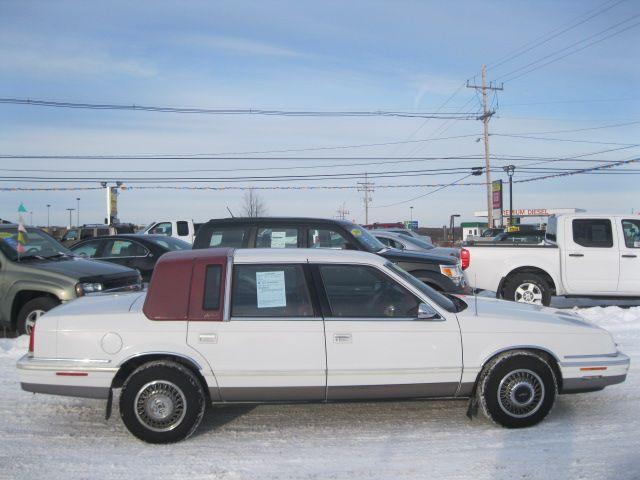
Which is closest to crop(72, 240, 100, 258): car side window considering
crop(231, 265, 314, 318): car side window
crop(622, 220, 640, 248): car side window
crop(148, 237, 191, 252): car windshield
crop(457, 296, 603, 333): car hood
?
crop(148, 237, 191, 252): car windshield

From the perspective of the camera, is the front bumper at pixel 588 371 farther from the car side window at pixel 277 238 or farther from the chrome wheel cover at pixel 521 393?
the car side window at pixel 277 238

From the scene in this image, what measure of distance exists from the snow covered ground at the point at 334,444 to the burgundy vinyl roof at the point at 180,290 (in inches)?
40.1

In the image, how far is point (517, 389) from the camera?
4797 millimetres

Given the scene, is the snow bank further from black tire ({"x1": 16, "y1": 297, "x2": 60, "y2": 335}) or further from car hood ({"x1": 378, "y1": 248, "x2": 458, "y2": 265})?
car hood ({"x1": 378, "y1": 248, "x2": 458, "y2": 265})

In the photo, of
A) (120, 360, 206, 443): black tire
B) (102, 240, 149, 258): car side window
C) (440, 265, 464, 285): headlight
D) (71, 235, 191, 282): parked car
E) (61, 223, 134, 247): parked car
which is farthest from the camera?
(61, 223, 134, 247): parked car

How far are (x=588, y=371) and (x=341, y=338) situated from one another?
2.06 m

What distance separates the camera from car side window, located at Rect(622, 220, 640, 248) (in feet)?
34.2

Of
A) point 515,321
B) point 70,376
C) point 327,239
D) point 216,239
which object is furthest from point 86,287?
point 515,321

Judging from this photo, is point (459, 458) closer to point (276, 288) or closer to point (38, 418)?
point (276, 288)

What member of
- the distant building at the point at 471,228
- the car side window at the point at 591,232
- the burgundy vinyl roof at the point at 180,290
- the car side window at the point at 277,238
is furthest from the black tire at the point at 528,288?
the distant building at the point at 471,228

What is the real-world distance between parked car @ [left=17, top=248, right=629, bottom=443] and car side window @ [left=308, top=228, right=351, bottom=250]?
11.0 feet

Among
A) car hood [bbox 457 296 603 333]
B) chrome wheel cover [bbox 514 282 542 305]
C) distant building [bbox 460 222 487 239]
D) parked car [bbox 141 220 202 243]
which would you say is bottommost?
chrome wheel cover [bbox 514 282 542 305]

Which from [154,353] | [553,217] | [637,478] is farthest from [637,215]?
[154,353]

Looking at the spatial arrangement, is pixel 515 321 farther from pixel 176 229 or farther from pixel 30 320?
pixel 176 229
